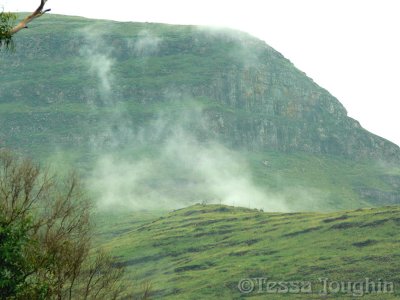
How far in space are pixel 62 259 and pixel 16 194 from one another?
22.1 feet

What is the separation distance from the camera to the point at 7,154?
5809 centimetres

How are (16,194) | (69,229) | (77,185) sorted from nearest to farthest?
1. (16,194)
2. (69,229)
3. (77,185)

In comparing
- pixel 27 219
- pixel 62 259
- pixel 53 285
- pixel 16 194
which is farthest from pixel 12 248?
pixel 16 194

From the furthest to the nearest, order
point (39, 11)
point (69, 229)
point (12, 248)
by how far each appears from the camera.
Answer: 1. point (69, 229)
2. point (12, 248)
3. point (39, 11)

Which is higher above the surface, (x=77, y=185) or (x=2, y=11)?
(x=2, y=11)

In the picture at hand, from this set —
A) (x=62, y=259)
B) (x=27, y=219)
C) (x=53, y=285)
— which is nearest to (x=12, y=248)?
(x=27, y=219)

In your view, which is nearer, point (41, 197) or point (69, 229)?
point (69, 229)

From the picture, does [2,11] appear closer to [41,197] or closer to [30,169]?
[30,169]

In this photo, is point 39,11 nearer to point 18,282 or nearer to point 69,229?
point 18,282

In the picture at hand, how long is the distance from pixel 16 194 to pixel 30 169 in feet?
9.10

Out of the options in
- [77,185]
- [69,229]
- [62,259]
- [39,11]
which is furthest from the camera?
[77,185]

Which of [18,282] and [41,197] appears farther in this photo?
[41,197]

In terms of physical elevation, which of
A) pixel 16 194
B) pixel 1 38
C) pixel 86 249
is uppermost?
pixel 1 38

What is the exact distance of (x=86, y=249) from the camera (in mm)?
53719
